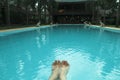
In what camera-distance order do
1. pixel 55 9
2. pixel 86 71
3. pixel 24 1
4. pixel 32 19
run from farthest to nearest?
pixel 55 9 < pixel 32 19 < pixel 24 1 < pixel 86 71

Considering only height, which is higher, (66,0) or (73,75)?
(66,0)

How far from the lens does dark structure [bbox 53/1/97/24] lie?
4978 centimetres

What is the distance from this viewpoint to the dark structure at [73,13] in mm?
49781

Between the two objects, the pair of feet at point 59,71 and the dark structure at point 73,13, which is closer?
the pair of feet at point 59,71

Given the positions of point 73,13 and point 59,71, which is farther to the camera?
point 73,13

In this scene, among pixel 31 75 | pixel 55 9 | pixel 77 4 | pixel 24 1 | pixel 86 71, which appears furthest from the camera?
pixel 77 4

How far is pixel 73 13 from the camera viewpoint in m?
50.6

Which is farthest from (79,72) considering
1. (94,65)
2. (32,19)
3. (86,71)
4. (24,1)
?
(32,19)

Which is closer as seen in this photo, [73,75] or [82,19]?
[73,75]

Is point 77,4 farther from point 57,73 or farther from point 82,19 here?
point 57,73

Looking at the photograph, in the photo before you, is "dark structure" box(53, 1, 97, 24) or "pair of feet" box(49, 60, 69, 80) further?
"dark structure" box(53, 1, 97, 24)

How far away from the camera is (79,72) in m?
6.53

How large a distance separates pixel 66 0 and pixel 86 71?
149 ft

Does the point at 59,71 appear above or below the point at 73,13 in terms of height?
below
